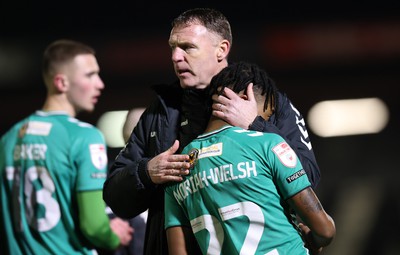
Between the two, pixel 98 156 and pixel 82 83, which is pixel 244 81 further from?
pixel 82 83

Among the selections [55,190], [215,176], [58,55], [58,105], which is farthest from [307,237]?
[58,55]

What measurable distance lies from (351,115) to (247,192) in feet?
25.3

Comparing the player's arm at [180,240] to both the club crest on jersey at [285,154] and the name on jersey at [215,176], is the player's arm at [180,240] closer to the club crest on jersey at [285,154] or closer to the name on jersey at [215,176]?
the name on jersey at [215,176]

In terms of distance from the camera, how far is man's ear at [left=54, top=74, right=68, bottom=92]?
472cm

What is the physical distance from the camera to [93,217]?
417 centimetres

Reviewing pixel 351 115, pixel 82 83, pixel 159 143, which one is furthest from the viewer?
pixel 351 115

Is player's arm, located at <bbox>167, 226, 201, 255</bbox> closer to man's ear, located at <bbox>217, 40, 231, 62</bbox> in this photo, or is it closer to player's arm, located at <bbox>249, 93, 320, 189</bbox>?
player's arm, located at <bbox>249, 93, 320, 189</bbox>

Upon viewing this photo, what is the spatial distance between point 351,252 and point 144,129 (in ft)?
19.5

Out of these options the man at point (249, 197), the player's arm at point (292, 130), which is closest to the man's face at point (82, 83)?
the player's arm at point (292, 130)

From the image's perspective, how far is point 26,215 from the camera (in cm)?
438

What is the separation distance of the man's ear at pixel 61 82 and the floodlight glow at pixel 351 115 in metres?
5.70

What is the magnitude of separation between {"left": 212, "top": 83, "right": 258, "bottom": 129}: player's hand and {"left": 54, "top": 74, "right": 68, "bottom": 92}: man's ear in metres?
2.01

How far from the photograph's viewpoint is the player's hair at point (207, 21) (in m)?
3.27

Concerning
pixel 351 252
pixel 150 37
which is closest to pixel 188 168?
pixel 351 252
